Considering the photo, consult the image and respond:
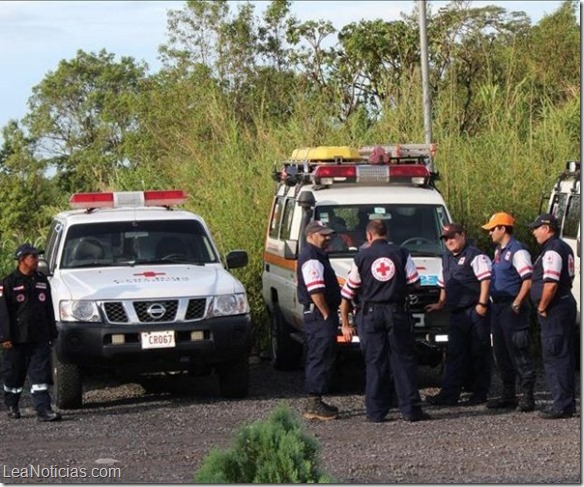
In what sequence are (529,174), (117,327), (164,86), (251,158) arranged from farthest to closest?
(164,86) → (251,158) → (529,174) → (117,327)

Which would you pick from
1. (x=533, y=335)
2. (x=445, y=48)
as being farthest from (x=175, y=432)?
(x=445, y=48)

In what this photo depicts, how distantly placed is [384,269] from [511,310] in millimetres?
1259

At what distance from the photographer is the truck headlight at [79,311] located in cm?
1274

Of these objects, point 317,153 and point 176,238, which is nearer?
point 176,238

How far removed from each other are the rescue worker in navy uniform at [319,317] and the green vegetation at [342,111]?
5.35 metres

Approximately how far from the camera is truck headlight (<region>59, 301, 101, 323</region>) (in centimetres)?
1274

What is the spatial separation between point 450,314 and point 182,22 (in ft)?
66.3

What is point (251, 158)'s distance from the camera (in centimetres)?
2044

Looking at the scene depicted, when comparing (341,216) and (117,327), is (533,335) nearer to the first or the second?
(341,216)

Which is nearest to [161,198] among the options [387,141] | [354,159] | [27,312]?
[354,159]

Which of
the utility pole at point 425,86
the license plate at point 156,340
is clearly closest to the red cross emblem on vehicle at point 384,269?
the license plate at point 156,340

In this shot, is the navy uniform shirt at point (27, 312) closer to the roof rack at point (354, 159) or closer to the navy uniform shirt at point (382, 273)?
the navy uniform shirt at point (382, 273)

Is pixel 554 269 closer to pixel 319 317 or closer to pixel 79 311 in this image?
pixel 319 317

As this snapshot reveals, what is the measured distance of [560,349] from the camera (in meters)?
11.9
